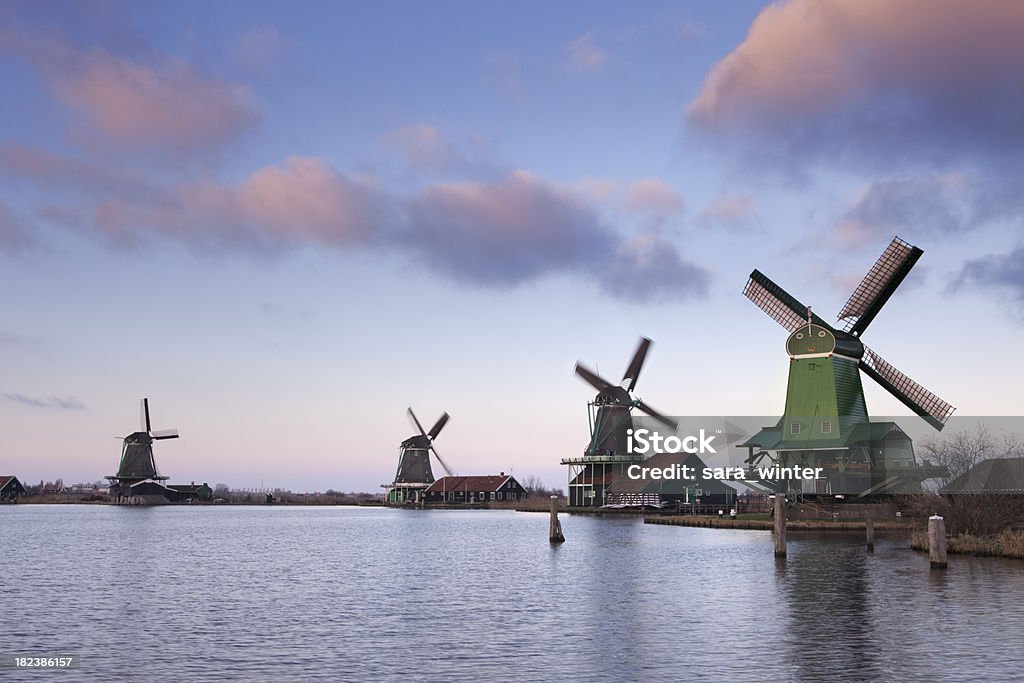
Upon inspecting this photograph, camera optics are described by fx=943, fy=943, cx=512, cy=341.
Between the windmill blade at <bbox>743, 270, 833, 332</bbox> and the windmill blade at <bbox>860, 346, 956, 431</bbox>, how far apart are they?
18.1 feet

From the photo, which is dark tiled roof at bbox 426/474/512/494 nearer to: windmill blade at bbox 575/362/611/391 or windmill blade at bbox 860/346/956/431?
windmill blade at bbox 575/362/611/391

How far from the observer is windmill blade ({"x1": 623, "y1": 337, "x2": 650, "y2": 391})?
115 meters

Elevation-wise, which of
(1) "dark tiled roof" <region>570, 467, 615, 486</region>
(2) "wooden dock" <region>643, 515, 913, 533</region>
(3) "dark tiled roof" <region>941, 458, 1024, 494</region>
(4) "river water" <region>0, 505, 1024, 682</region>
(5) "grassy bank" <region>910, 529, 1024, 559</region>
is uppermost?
(1) "dark tiled roof" <region>570, 467, 615, 486</region>

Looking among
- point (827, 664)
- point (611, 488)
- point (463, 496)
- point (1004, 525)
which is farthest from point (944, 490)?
point (463, 496)

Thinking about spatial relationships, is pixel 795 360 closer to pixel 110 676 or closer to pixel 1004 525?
pixel 1004 525

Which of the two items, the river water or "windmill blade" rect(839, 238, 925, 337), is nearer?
the river water

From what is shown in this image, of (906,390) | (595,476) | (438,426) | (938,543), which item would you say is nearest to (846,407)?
(906,390)

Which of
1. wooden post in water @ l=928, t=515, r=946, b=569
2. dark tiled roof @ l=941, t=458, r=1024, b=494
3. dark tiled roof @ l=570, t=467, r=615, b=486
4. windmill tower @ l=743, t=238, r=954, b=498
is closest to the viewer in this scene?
wooden post in water @ l=928, t=515, r=946, b=569

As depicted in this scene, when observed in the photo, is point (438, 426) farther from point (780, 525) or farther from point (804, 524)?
point (780, 525)

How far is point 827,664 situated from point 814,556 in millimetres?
28132

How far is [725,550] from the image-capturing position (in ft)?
178

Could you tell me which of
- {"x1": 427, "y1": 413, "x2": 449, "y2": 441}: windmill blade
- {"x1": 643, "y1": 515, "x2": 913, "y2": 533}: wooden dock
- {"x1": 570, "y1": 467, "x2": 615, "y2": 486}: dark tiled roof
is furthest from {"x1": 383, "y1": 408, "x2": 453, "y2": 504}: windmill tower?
{"x1": 643, "y1": 515, "x2": 913, "y2": 533}: wooden dock

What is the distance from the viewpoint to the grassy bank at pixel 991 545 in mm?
41969

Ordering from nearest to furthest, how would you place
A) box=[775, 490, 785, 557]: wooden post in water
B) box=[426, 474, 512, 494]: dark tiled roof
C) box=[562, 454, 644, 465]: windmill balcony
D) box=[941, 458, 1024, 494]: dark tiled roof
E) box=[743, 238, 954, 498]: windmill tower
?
box=[775, 490, 785, 557]: wooden post in water, box=[941, 458, 1024, 494]: dark tiled roof, box=[743, 238, 954, 498]: windmill tower, box=[562, 454, 644, 465]: windmill balcony, box=[426, 474, 512, 494]: dark tiled roof
